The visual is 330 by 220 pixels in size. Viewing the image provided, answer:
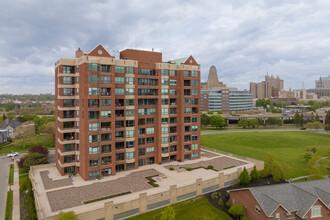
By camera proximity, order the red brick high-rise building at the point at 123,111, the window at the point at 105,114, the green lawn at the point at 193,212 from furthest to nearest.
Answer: the window at the point at 105,114, the red brick high-rise building at the point at 123,111, the green lawn at the point at 193,212

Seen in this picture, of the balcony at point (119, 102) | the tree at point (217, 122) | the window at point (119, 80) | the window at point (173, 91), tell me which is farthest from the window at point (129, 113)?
the tree at point (217, 122)

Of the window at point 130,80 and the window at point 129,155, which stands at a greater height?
the window at point 130,80

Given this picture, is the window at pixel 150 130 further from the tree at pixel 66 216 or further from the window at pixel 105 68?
the tree at pixel 66 216

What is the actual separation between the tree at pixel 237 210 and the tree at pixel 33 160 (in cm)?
5351

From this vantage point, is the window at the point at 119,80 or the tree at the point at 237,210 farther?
the window at the point at 119,80

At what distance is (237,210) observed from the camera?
137 feet

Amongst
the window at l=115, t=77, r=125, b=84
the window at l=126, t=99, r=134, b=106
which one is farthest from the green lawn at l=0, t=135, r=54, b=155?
the window at l=115, t=77, r=125, b=84

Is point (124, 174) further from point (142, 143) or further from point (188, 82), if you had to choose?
point (188, 82)

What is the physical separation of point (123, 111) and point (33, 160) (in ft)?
101

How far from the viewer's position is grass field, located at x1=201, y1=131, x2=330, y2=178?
8096 centimetres

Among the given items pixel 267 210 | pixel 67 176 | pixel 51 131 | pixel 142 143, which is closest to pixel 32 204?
pixel 67 176

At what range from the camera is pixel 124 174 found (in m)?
57.5

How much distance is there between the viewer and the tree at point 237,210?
41.7 meters

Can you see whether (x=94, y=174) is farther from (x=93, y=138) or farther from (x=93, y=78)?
(x=93, y=78)
